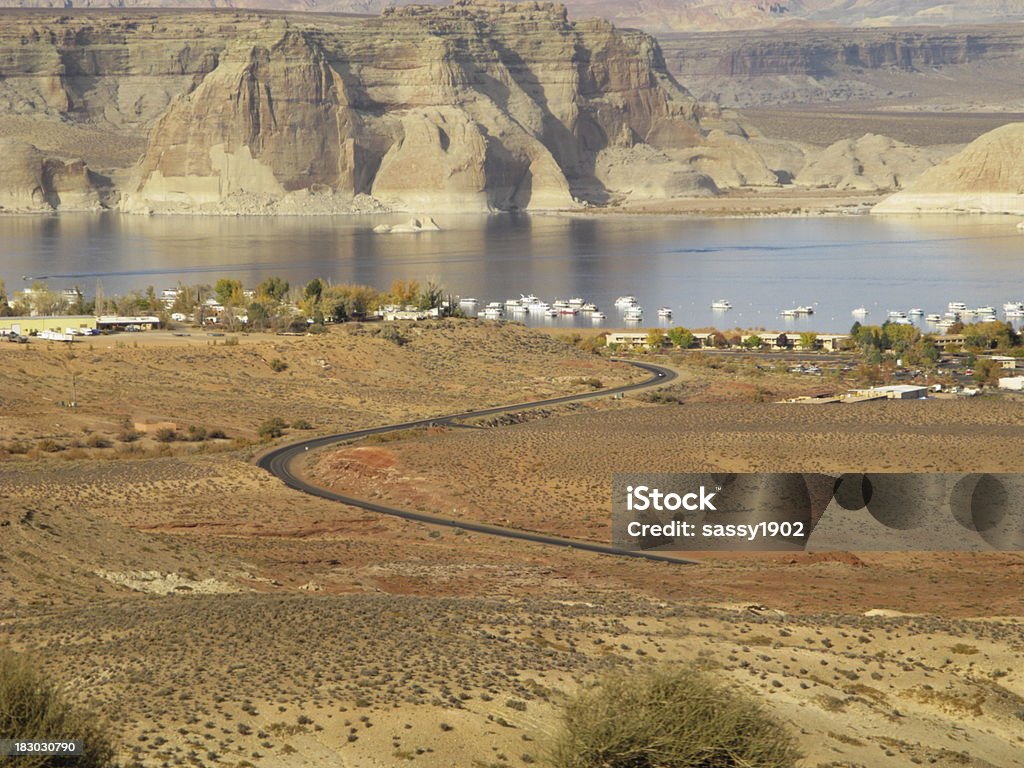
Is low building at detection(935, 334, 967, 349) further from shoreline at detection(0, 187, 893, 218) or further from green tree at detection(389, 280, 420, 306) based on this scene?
shoreline at detection(0, 187, 893, 218)

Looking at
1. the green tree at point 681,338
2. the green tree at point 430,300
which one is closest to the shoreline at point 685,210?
the green tree at point 681,338

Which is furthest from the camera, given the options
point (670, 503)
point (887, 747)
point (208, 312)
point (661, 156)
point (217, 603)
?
point (661, 156)

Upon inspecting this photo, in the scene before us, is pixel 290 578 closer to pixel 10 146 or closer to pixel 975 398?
pixel 975 398

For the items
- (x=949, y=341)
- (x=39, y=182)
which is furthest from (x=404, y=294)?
(x=39, y=182)

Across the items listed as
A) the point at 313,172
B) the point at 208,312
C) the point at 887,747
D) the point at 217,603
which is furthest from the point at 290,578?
the point at 313,172

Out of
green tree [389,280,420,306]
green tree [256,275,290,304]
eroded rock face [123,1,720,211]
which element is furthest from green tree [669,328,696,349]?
eroded rock face [123,1,720,211]

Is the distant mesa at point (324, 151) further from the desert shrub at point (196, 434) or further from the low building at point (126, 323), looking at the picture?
the desert shrub at point (196, 434)
